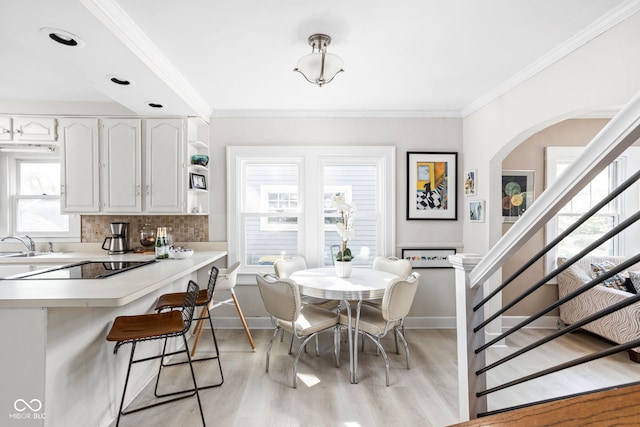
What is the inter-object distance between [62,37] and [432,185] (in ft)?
11.3

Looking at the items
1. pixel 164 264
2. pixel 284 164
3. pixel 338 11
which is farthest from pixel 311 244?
pixel 338 11

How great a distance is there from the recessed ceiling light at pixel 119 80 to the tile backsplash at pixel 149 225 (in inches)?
62.3

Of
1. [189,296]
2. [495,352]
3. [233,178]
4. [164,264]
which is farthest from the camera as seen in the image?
[233,178]

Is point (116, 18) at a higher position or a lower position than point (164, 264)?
higher

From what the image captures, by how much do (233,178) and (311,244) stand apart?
116 centimetres

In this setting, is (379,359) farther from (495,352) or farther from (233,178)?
(233,178)

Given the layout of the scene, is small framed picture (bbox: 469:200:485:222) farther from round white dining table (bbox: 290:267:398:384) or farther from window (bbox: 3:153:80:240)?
window (bbox: 3:153:80:240)

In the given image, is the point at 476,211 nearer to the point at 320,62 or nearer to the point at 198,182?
the point at 320,62

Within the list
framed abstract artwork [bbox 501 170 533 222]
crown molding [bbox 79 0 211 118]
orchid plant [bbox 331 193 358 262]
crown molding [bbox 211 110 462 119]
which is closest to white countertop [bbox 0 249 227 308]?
orchid plant [bbox 331 193 358 262]

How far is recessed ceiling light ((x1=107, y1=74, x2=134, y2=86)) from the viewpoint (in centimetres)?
244

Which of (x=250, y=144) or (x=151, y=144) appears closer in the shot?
(x=151, y=144)

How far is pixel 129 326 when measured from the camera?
1962 millimetres

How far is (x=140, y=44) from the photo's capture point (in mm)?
2127

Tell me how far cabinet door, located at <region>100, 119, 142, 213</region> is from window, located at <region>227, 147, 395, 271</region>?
97 centimetres
